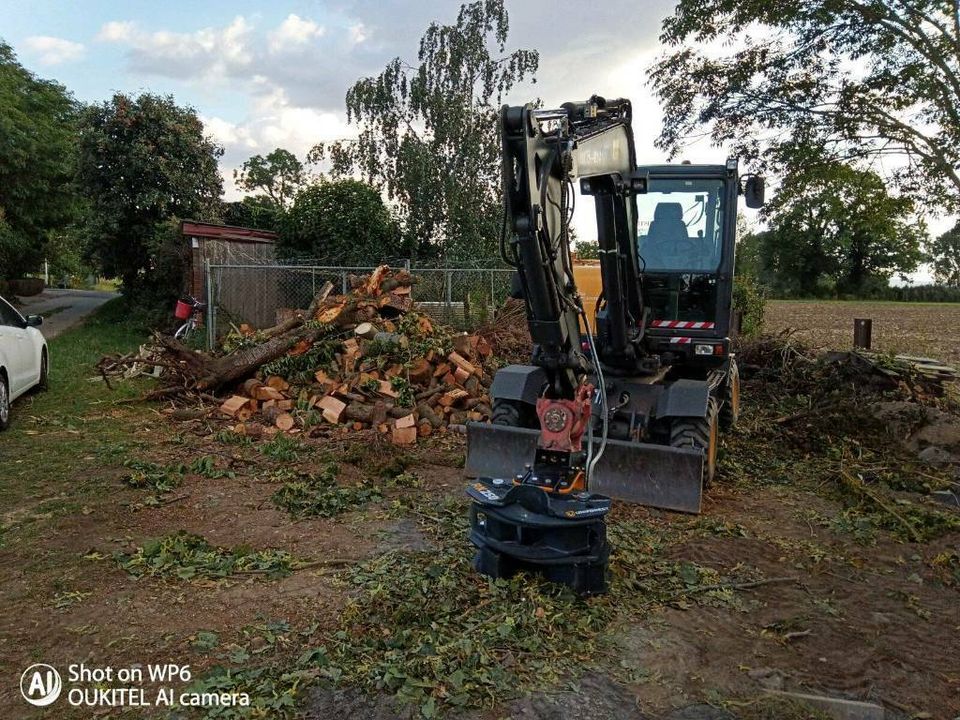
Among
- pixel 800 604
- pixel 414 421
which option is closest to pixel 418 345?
pixel 414 421

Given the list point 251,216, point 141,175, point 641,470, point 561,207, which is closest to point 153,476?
point 641,470

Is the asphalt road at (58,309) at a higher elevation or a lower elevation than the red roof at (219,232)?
lower

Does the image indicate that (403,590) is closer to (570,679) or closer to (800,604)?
(570,679)

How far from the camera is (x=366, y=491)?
6.85 m

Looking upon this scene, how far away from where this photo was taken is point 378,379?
987cm

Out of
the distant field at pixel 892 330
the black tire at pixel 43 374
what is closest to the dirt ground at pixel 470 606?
the black tire at pixel 43 374

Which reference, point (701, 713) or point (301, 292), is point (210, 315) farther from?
point (701, 713)

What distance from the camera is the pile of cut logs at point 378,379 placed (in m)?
9.38

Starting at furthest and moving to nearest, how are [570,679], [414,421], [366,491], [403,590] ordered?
[414,421] → [366,491] → [403,590] → [570,679]

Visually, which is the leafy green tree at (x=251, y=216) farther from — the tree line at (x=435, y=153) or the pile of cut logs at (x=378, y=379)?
the pile of cut logs at (x=378, y=379)

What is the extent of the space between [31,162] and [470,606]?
24.1m

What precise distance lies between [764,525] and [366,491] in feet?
11.4

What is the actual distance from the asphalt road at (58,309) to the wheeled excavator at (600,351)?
16.6 meters

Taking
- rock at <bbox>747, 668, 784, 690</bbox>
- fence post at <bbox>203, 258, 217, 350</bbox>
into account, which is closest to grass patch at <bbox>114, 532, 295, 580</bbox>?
rock at <bbox>747, 668, 784, 690</bbox>
